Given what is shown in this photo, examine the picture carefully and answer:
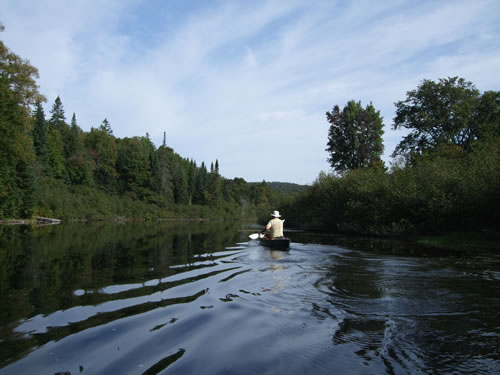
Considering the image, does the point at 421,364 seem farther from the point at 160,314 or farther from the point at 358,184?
the point at 358,184

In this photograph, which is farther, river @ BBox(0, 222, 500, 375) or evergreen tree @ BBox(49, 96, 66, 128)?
evergreen tree @ BBox(49, 96, 66, 128)

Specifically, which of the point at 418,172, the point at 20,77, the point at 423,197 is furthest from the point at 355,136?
the point at 20,77

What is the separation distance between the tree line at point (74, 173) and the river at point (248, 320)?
2728 centimetres

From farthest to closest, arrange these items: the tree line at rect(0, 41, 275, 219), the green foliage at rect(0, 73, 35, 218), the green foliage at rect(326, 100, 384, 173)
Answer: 1. the green foliage at rect(326, 100, 384, 173)
2. the tree line at rect(0, 41, 275, 219)
3. the green foliage at rect(0, 73, 35, 218)

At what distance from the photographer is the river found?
464 cm

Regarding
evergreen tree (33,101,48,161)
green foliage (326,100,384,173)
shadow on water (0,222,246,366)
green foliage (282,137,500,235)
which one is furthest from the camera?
evergreen tree (33,101,48,161)

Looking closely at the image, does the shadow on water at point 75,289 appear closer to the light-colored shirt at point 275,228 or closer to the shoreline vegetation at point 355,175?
the light-colored shirt at point 275,228

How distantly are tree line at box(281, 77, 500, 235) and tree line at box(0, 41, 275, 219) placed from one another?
89.4ft

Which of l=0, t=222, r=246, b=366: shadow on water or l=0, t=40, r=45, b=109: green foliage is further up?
l=0, t=40, r=45, b=109: green foliage

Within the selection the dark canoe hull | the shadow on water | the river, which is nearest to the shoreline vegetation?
the dark canoe hull

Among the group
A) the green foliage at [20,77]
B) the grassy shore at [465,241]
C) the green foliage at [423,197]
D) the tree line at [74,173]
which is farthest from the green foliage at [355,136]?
the green foliage at [20,77]

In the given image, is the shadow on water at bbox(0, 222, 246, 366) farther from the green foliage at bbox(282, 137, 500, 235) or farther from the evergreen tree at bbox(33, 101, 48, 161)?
the evergreen tree at bbox(33, 101, 48, 161)

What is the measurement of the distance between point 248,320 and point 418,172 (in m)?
24.5

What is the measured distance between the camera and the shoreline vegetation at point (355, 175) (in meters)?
22.9
